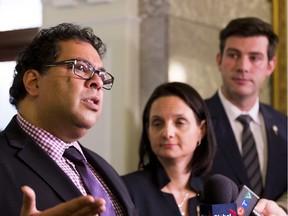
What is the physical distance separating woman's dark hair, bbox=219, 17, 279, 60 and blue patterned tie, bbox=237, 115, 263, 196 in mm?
402

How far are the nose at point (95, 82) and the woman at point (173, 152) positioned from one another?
2.79 ft

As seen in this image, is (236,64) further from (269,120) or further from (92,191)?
(92,191)

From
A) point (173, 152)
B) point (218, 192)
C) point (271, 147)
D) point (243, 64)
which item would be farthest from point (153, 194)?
point (218, 192)

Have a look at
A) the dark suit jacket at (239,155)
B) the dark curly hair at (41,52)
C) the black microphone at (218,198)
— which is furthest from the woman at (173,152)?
the black microphone at (218,198)

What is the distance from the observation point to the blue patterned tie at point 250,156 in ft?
11.6

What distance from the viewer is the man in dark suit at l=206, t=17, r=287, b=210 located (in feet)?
11.7

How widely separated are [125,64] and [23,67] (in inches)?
52.3

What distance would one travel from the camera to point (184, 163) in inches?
127

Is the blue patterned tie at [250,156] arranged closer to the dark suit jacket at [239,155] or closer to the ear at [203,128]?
the dark suit jacket at [239,155]

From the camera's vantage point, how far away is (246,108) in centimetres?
369

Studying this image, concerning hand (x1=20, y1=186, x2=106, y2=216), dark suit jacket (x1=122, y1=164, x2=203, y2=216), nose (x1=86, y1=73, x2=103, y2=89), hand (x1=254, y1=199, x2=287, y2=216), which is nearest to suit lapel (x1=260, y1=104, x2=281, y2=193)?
dark suit jacket (x1=122, y1=164, x2=203, y2=216)

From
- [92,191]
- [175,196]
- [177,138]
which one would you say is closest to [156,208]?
[175,196]

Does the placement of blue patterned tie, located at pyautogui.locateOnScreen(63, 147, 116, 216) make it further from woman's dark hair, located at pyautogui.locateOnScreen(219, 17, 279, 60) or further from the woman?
woman's dark hair, located at pyautogui.locateOnScreen(219, 17, 279, 60)

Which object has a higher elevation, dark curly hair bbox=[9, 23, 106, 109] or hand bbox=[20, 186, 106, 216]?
dark curly hair bbox=[9, 23, 106, 109]
